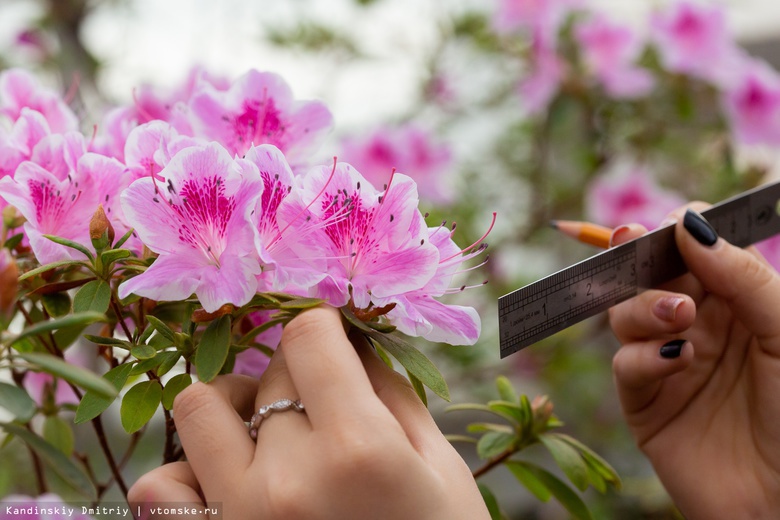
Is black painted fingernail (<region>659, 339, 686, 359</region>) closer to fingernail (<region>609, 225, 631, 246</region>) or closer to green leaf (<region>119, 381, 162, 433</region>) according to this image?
fingernail (<region>609, 225, 631, 246</region>)

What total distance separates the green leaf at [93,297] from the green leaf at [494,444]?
0.36 meters

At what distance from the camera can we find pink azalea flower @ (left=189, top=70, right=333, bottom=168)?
650 mm

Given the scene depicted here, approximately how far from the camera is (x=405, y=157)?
149 centimetres

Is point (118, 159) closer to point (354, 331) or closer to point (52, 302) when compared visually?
point (52, 302)

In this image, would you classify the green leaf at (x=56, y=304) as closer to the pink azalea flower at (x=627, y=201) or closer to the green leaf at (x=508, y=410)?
the green leaf at (x=508, y=410)

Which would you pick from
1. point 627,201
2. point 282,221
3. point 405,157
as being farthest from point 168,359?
point 627,201

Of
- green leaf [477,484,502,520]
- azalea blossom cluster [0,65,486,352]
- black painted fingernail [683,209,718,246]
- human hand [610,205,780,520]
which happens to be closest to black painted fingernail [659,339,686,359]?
human hand [610,205,780,520]

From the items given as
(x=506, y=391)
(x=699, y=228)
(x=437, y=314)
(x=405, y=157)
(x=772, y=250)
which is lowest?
(x=772, y=250)

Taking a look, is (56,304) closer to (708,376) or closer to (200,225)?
(200,225)

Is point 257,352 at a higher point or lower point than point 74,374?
lower

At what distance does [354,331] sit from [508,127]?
1.75 metres

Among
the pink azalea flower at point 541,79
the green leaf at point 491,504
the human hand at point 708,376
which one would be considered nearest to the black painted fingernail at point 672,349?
the human hand at point 708,376

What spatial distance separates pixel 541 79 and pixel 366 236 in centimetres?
123

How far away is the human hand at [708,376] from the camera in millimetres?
825
